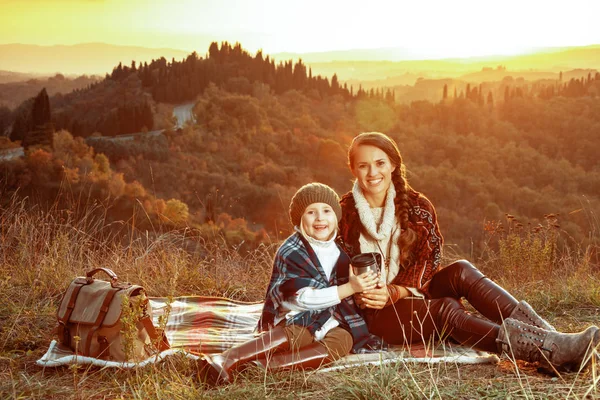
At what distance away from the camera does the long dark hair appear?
3744 mm

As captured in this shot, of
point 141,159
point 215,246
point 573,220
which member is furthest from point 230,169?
point 215,246

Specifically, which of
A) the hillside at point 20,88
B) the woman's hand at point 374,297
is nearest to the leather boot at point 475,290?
the woman's hand at point 374,297

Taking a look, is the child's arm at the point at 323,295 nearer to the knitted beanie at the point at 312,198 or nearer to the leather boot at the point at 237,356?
the leather boot at the point at 237,356

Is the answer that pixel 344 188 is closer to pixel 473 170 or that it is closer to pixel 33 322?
pixel 473 170

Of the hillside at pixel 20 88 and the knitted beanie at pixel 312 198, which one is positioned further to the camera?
the hillside at pixel 20 88

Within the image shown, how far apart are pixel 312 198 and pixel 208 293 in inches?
79.5

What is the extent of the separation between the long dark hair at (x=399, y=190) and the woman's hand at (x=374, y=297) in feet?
1.30

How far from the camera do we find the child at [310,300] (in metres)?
3.15

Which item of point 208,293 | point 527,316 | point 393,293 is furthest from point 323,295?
point 208,293

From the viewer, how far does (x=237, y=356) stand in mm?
3064

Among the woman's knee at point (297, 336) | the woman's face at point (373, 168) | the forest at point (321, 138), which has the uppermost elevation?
the woman's face at point (373, 168)

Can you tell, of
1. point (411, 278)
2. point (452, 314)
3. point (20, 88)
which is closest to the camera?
point (452, 314)

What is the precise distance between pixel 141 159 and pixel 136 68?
26732mm

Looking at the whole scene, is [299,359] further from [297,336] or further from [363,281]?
[363,281]
